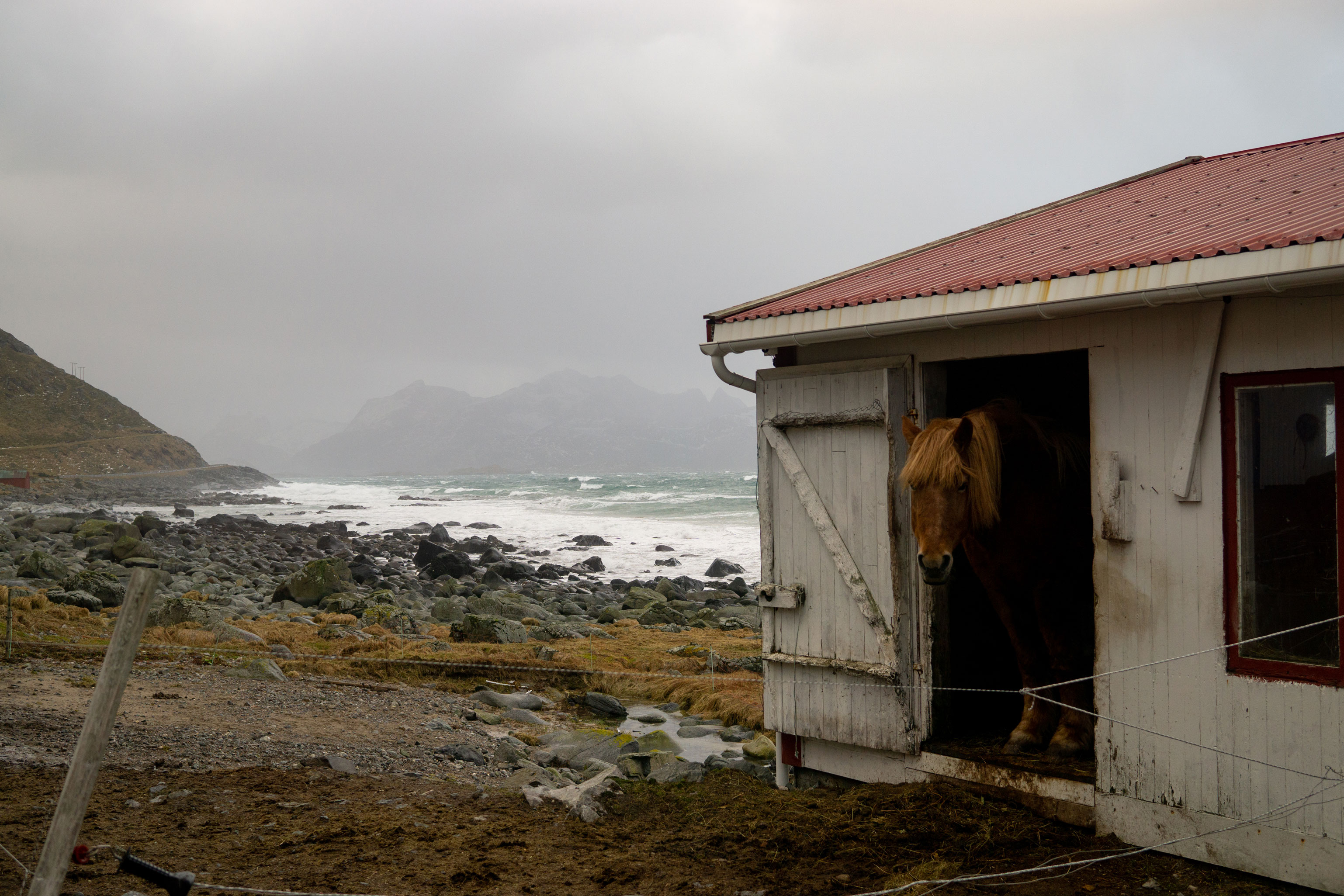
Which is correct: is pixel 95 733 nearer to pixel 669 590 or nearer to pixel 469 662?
pixel 469 662

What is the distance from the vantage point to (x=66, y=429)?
81.7 meters

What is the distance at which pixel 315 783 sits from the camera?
20.4 feet

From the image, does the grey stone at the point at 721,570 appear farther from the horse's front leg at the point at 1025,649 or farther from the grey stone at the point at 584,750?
the horse's front leg at the point at 1025,649

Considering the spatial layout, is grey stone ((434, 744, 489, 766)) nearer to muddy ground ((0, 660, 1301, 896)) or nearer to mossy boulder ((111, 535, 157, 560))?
muddy ground ((0, 660, 1301, 896))

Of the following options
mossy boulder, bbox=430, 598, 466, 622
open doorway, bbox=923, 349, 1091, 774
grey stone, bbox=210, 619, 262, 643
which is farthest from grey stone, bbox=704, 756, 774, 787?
mossy boulder, bbox=430, 598, 466, 622

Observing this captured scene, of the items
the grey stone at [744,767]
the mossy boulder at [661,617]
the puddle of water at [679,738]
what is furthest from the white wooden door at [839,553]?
the mossy boulder at [661,617]

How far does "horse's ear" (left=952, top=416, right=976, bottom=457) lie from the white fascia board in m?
0.55

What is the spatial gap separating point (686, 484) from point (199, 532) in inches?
1916

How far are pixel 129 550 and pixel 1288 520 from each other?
24.0m

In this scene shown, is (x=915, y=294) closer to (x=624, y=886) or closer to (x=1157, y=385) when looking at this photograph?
(x=1157, y=385)

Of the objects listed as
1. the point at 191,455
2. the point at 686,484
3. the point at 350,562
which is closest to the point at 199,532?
the point at 350,562

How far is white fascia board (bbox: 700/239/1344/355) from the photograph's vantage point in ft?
12.8

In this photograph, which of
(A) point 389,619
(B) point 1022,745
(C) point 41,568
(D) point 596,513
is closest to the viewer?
(B) point 1022,745

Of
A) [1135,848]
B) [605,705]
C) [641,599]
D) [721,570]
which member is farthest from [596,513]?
[1135,848]
